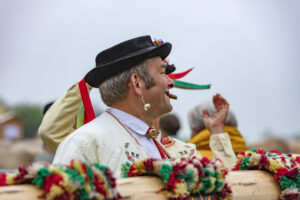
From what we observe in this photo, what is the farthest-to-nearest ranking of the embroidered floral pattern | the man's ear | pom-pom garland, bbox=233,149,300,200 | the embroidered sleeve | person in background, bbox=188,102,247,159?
person in background, bbox=188,102,247,159, the embroidered sleeve, the man's ear, pom-pom garland, bbox=233,149,300,200, the embroidered floral pattern

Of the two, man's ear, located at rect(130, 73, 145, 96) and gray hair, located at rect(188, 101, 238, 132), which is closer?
man's ear, located at rect(130, 73, 145, 96)

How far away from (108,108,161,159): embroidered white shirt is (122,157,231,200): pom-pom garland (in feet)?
1.50

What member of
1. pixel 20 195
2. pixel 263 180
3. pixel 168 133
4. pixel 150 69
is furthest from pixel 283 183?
pixel 168 133

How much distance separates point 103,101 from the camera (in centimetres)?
241

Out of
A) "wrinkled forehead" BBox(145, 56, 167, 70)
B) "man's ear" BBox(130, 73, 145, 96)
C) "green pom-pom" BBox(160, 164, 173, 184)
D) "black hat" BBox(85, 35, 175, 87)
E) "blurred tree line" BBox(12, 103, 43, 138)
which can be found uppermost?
"black hat" BBox(85, 35, 175, 87)

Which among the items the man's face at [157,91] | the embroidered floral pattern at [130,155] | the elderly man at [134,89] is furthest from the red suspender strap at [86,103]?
the embroidered floral pattern at [130,155]

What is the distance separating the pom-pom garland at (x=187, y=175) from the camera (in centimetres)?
165

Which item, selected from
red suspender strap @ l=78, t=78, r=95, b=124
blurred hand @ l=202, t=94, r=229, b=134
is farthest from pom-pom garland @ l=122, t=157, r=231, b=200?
blurred hand @ l=202, t=94, r=229, b=134

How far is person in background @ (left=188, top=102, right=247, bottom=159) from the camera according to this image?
141 inches

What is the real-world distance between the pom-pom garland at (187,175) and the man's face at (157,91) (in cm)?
59

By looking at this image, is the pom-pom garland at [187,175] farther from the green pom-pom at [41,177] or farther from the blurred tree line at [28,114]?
the blurred tree line at [28,114]

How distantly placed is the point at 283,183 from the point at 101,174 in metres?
1.17

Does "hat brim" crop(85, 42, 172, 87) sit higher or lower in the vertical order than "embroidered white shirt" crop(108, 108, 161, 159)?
higher

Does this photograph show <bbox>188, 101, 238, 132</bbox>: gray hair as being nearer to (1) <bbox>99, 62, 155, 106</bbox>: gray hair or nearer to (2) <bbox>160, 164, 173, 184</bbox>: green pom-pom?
(1) <bbox>99, 62, 155, 106</bbox>: gray hair
